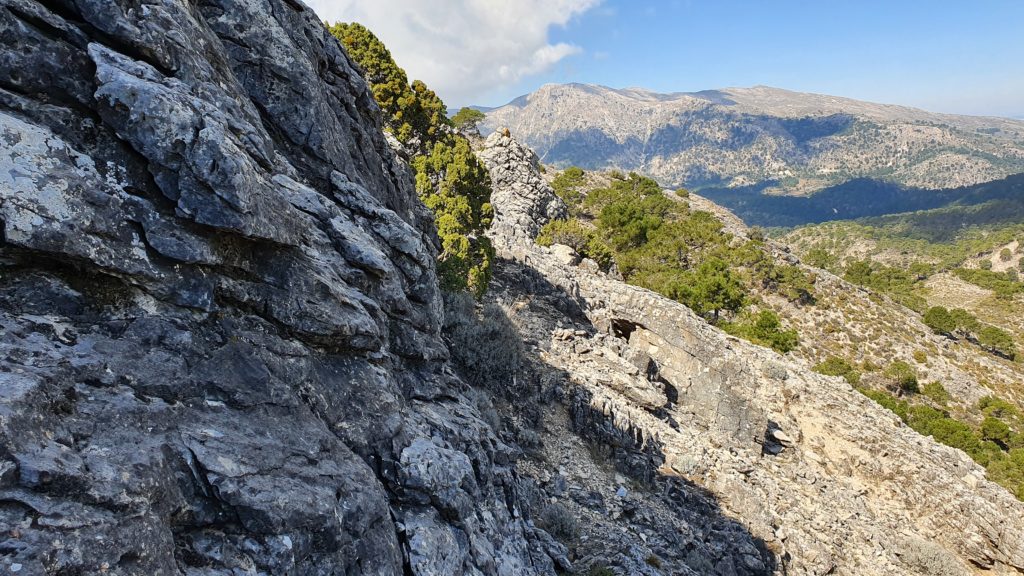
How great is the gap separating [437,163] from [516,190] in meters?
16.9

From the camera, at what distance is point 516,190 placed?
47.0m

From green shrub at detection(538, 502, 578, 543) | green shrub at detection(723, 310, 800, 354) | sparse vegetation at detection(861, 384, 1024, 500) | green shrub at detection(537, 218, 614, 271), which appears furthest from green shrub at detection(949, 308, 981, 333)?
green shrub at detection(538, 502, 578, 543)

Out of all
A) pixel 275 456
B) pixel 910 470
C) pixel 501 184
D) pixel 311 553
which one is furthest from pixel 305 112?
pixel 501 184

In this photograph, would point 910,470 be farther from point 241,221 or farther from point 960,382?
point 960,382

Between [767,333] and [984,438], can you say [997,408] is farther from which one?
[767,333]

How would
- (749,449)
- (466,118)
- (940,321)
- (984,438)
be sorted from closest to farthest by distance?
(749,449)
(984,438)
(940,321)
(466,118)

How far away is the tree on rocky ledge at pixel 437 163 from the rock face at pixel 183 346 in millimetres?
14921

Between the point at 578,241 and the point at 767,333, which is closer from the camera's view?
the point at 767,333

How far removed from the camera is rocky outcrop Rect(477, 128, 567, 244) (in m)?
42.7

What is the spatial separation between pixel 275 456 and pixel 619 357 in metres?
18.5

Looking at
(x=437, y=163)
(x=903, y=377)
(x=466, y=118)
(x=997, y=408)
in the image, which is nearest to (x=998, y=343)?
(x=997, y=408)

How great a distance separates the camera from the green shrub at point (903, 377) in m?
53.7

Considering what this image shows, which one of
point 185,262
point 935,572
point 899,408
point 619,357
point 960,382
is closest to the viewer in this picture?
point 185,262

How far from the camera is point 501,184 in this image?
48.4 metres
